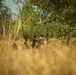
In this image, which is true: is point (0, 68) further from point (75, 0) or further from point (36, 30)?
point (36, 30)

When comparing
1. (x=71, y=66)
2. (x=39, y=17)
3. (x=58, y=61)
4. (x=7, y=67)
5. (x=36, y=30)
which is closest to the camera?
(x=71, y=66)

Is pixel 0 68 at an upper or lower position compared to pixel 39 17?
lower

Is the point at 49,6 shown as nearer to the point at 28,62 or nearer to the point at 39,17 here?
the point at 39,17

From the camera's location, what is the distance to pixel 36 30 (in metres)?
20.3

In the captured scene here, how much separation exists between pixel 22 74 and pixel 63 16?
40.4ft

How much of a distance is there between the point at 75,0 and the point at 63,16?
1454 mm

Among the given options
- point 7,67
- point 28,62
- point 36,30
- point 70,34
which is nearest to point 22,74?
point 28,62

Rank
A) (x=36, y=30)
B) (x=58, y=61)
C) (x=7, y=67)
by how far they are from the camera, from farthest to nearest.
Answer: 1. (x=36, y=30)
2. (x=7, y=67)
3. (x=58, y=61)

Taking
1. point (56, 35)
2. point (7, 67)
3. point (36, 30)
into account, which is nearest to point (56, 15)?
point (56, 35)

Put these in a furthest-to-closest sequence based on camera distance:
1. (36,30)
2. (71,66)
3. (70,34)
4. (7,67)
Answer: (36,30)
(70,34)
(7,67)
(71,66)

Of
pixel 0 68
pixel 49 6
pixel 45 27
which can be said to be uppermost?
pixel 49 6

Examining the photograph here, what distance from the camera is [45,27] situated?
16828mm

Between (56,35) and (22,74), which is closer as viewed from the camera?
(22,74)

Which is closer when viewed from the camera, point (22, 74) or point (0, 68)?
point (22, 74)
